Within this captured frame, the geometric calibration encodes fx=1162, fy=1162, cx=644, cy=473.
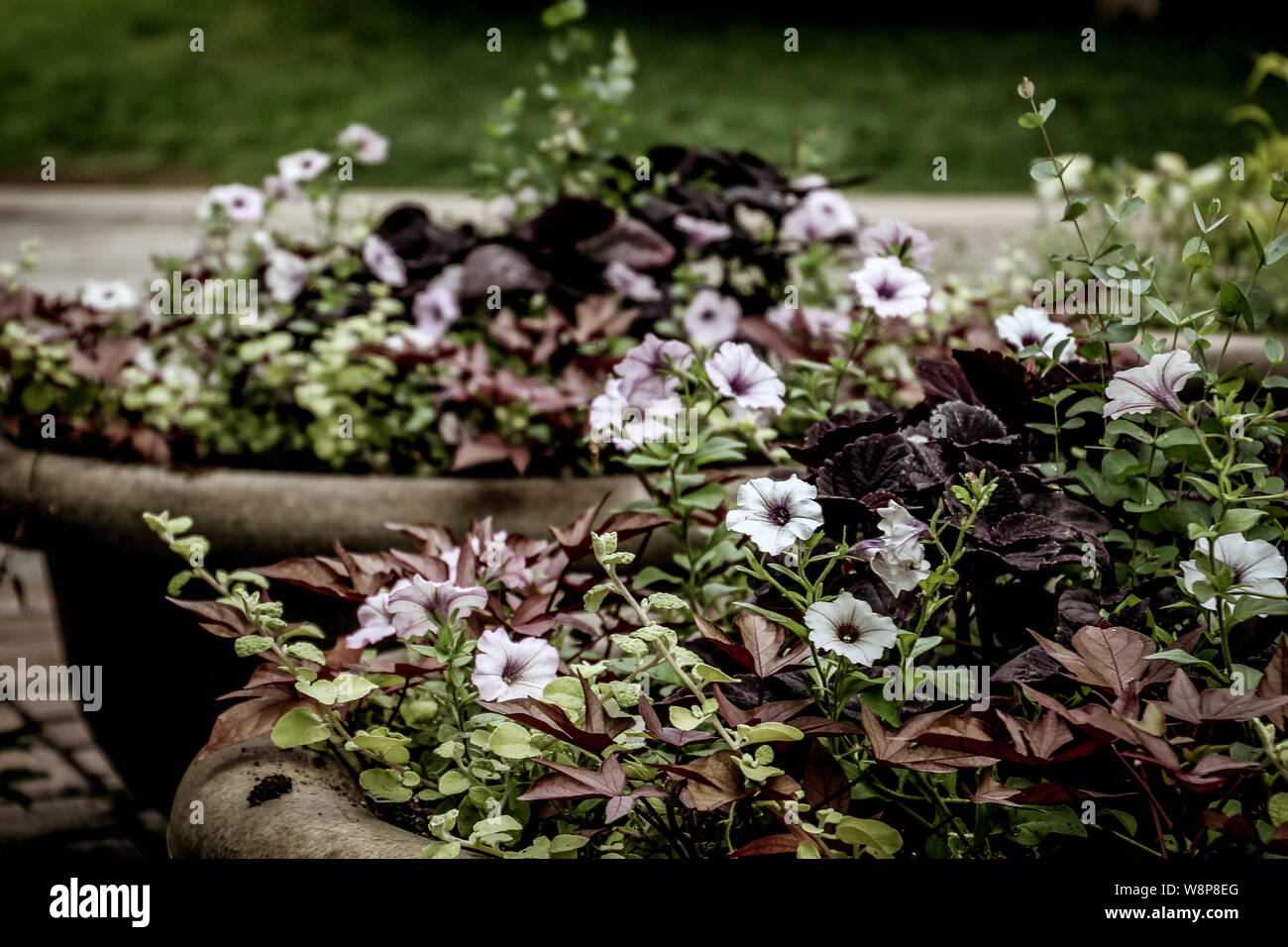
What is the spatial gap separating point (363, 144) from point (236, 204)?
0.29m

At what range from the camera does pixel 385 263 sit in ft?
7.25

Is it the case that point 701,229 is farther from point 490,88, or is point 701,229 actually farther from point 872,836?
point 490,88

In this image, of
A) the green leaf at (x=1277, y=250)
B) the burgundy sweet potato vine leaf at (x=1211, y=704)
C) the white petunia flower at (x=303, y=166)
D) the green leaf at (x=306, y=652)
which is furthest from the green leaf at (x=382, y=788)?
the white petunia flower at (x=303, y=166)

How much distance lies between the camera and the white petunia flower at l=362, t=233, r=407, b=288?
2.21m

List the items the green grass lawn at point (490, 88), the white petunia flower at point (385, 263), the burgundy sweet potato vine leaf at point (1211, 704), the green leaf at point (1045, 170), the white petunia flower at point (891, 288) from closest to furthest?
1. the burgundy sweet potato vine leaf at point (1211, 704)
2. the green leaf at point (1045, 170)
3. the white petunia flower at point (891, 288)
4. the white petunia flower at point (385, 263)
5. the green grass lawn at point (490, 88)

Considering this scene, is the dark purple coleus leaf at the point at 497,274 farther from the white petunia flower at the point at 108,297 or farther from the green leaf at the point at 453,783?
the green leaf at the point at 453,783

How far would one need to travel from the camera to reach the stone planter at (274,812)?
37.9 inches

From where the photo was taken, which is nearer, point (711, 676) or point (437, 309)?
point (711, 676)

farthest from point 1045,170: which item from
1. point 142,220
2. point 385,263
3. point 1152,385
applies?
point 142,220

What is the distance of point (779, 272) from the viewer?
2242mm

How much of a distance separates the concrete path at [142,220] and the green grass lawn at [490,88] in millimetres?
850

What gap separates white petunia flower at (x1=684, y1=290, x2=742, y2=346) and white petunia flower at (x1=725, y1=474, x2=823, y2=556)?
101 cm

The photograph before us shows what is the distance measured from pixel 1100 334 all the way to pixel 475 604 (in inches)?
27.0
